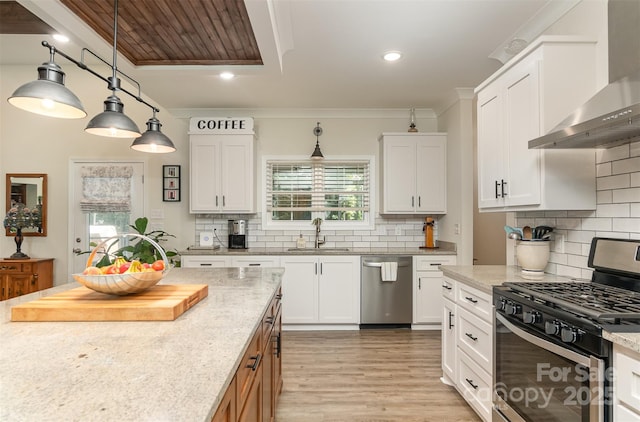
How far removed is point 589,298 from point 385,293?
2.64 metres

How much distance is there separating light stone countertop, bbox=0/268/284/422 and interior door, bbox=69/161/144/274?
3481 millimetres

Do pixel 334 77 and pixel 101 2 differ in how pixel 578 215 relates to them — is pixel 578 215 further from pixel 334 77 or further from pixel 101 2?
pixel 101 2

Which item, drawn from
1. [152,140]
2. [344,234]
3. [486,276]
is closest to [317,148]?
[344,234]

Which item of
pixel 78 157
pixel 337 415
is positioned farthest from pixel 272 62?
pixel 78 157

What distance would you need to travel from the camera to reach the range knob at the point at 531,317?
5.37ft

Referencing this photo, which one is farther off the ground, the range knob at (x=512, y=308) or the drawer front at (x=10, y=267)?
the range knob at (x=512, y=308)

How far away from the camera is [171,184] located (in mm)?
4680

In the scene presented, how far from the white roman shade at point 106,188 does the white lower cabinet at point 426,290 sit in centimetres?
380

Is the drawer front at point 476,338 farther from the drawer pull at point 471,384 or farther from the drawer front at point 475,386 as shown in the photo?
the drawer pull at point 471,384

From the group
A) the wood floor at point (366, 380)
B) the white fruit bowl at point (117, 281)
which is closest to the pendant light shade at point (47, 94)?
the white fruit bowl at point (117, 281)

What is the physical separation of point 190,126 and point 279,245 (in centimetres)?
185

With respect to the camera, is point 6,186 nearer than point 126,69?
No

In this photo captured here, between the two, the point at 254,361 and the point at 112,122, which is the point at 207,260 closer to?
the point at 112,122

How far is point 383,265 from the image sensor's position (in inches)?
160
